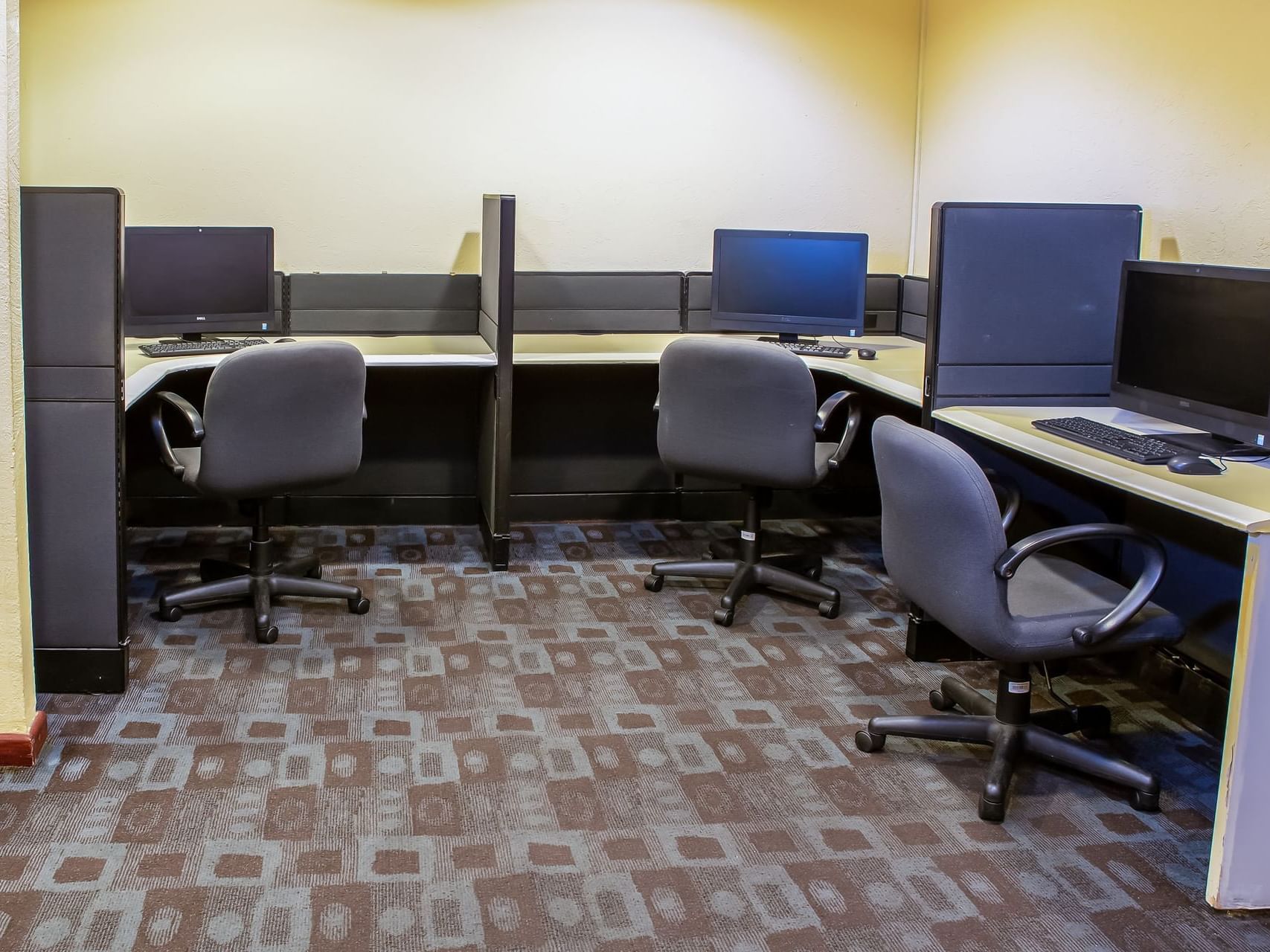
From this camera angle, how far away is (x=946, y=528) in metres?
2.28

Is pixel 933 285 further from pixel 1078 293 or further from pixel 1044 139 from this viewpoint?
pixel 1044 139

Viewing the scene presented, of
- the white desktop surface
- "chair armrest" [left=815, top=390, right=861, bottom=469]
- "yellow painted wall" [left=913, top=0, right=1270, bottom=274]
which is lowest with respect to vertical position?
"chair armrest" [left=815, top=390, right=861, bottom=469]

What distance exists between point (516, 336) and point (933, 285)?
66.8 inches

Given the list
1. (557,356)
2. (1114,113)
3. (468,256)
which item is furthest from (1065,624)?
(468,256)

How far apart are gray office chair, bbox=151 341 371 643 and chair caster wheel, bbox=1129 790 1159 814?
76.8 inches

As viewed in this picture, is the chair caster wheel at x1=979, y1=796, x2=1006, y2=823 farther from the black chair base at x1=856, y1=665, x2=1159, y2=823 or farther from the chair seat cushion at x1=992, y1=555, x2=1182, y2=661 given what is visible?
the chair seat cushion at x1=992, y1=555, x2=1182, y2=661

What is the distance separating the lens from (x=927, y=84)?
448 cm

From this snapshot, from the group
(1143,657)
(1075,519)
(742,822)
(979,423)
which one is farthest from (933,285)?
(742,822)

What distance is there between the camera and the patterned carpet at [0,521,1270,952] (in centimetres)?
200

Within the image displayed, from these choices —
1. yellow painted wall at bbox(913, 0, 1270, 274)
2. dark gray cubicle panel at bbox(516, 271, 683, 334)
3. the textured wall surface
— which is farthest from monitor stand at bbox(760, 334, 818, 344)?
→ the textured wall surface

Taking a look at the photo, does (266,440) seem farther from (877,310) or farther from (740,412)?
(877,310)

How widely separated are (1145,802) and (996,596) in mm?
539

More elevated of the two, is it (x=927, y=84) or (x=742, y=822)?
(x=927, y=84)

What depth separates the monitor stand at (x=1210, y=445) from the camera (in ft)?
8.20
